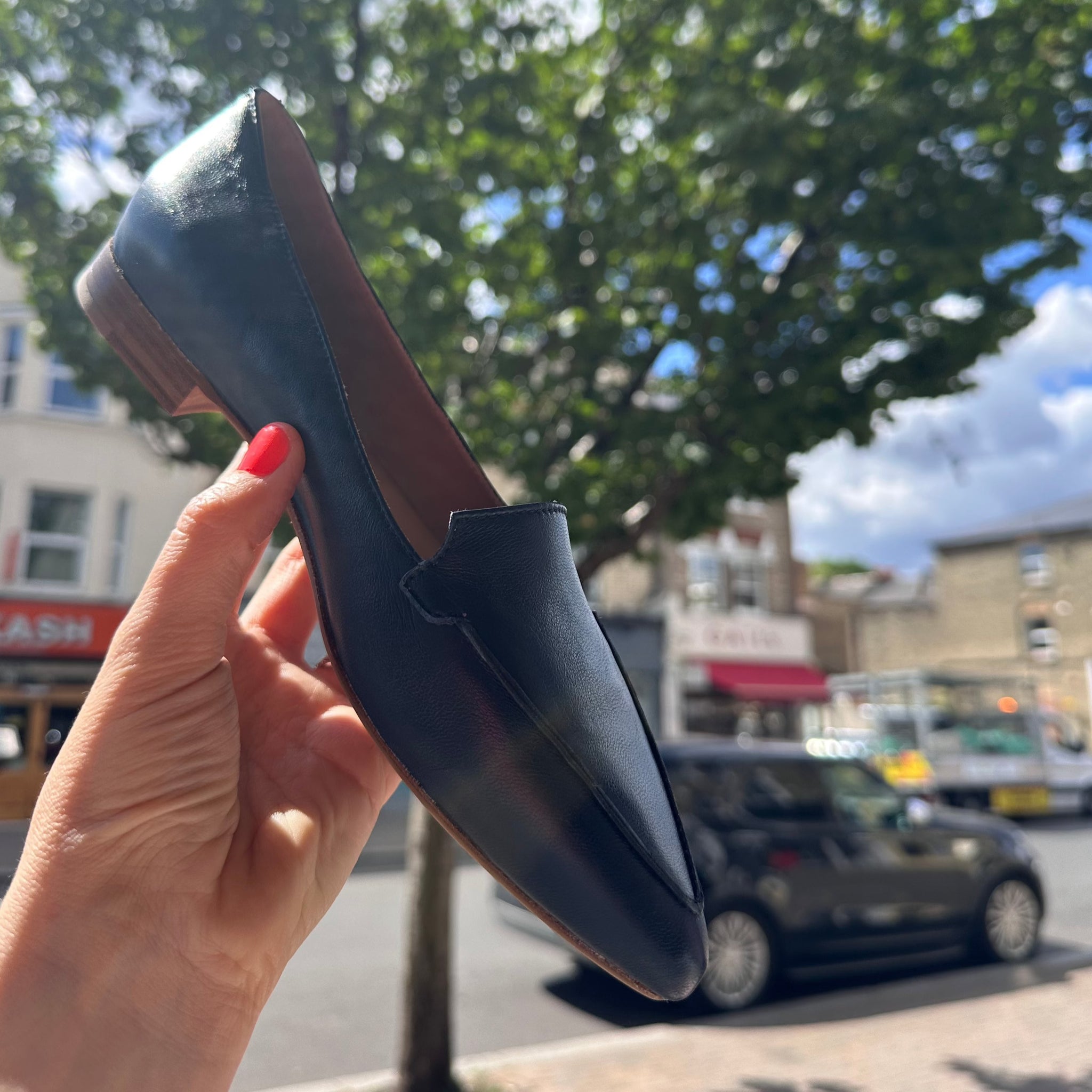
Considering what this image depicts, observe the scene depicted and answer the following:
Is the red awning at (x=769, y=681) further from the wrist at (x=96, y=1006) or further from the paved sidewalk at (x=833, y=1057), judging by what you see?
the wrist at (x=96, y=1006)

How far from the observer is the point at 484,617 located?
3.68 ft

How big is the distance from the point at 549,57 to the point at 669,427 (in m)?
2.39

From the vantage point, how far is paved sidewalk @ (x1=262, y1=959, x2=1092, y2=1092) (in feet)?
15.4

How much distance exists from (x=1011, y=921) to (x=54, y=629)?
14856mm

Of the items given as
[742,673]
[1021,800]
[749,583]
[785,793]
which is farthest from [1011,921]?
[749,583]

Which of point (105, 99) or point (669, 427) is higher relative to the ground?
point (105, 99)

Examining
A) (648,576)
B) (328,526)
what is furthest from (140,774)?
(648,576)

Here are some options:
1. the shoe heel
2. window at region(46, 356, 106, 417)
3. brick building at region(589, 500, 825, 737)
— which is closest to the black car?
the shoe heel

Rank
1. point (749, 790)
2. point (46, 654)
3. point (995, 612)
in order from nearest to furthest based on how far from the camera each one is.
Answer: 1. point (749, 790)
2. point (46, 654)
3. point (995, 612)

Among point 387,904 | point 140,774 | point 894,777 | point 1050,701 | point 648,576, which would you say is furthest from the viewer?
point 1050,701

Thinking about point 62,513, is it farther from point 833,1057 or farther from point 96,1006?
point 96,1006

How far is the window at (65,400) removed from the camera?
55.4 ft

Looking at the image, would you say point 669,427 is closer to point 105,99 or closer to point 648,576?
point 105,99

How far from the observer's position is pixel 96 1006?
935 millimetres
